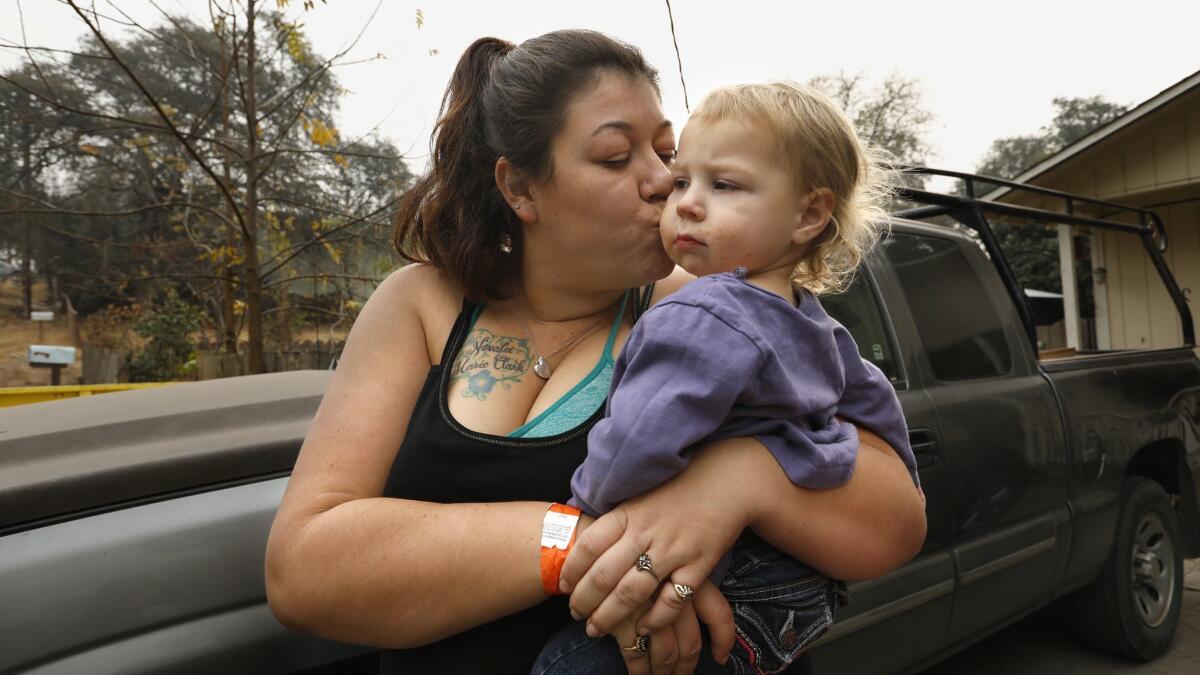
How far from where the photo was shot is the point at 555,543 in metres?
1.15

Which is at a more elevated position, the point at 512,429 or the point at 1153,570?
the point at 512,429

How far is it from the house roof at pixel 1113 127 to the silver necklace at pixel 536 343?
7.53 meters

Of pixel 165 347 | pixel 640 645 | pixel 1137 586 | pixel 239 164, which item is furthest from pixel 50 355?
pixel 165 347

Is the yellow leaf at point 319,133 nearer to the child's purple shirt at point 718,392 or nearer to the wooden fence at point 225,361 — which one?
the wooden fence at point 225,361

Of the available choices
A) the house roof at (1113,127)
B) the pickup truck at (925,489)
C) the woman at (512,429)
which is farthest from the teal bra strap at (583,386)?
the house roof at (1113,127)

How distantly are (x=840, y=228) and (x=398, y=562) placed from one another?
2.90 ft

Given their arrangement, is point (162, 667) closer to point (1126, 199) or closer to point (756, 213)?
point (756, 213)

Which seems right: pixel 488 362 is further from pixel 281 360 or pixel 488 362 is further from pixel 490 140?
pixel 281 360

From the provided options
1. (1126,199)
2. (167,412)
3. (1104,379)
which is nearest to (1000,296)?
(1104,379)

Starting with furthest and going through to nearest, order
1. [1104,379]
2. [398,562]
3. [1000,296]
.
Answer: [1104,379], [1000,296], [398,562]

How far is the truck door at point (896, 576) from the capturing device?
2402 millimetres

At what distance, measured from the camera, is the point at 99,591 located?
144cm

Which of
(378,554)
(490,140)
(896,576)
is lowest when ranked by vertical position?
(896,576)

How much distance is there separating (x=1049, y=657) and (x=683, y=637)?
3.83 m
